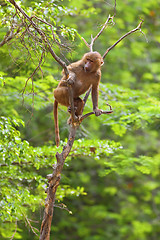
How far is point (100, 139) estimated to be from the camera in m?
6.57

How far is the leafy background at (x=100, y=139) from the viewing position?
14.5 feet

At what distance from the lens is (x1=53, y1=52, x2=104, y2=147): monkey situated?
313cm

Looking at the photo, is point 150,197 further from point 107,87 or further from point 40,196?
point 40,196

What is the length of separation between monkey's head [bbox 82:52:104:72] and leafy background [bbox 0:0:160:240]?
2.05 ft

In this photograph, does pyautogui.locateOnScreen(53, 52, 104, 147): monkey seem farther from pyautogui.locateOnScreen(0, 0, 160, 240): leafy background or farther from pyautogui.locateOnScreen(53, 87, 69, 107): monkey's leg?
pyautogui.locateOnScreen(0, 0, 160, 240): leafy background

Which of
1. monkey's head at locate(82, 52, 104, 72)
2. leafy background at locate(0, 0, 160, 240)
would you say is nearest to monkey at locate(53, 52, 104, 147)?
monkey's head at locate(82, 52, 104, 72)

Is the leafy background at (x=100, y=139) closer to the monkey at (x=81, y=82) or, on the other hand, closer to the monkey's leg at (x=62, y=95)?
the monkey at (x=81, y=82)

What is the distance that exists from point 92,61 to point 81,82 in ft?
0.74

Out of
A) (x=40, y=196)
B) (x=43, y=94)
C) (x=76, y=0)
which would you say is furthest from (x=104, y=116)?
(x=76, y=0)

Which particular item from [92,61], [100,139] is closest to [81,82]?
[92,61]

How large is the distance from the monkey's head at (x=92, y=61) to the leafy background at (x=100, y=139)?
0.63 metres

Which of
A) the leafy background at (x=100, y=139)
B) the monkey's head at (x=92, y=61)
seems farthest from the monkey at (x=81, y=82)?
the leafy background at (x=100, y=139)

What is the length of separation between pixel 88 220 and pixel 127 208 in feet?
3.16

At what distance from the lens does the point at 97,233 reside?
7934 millimetres
